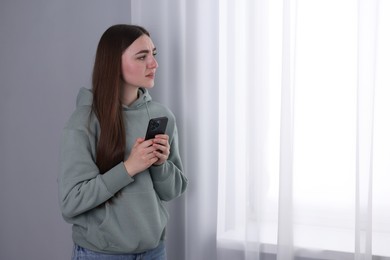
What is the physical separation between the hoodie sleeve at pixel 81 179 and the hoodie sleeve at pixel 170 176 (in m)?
0.15

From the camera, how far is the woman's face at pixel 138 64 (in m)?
1.91

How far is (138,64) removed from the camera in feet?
6.27

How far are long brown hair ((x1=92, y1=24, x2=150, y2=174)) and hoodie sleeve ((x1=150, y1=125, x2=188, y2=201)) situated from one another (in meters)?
0.15

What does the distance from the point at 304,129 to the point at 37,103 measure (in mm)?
1412

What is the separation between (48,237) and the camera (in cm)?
275

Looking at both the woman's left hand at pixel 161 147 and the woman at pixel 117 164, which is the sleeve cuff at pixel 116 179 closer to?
the woman at pixel 117 164

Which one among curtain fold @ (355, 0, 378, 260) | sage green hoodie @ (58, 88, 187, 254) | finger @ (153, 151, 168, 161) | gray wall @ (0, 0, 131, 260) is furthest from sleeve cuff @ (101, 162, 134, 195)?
gray wall @ (0, 0, 131, 260)

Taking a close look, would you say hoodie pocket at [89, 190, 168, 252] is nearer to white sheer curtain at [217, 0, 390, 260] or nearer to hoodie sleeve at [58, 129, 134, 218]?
hoodie sleeve at [58, 129, 134, 218]

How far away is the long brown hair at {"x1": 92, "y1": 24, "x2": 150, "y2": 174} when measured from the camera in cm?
182

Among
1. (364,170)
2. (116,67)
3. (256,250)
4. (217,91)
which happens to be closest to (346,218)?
(364,170)

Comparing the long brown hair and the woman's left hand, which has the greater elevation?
the long brown hair

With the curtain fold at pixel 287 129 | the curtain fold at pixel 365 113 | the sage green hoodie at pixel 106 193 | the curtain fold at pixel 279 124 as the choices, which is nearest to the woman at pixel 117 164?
the sage green hoodie at pixel 106 193

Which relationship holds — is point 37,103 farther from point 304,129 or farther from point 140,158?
point 304,129

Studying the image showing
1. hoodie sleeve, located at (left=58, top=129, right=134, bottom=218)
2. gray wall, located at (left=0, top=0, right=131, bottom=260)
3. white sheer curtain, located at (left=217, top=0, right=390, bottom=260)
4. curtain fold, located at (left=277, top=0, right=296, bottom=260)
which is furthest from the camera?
gray wall, located at (left=0, top=0, right=131, bottom=260)
